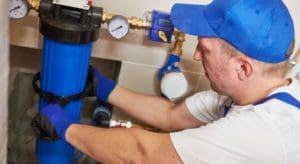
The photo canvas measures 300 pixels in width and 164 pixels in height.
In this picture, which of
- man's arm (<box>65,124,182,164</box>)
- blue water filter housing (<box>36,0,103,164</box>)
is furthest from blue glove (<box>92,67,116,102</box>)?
man's arm (<box>65,124,182,164</box>)

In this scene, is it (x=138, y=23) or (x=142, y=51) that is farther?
(x=142, y=51)

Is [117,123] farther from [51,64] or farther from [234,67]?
[234,67]

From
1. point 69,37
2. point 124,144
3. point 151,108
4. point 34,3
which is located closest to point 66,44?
point 69,37

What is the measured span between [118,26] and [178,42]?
7.7 inches

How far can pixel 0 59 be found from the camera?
71 centimetres

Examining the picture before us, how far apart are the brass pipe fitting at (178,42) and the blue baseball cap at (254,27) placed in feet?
0.63

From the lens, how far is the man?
789 mm

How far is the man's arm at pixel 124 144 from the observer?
0.81 m

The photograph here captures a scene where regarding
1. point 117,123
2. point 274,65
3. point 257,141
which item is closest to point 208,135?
point 257,141

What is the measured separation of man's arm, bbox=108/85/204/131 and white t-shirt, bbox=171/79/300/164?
1.03ft

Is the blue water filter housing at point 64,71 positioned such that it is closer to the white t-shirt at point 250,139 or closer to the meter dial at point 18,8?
the meter dial at point 18,8

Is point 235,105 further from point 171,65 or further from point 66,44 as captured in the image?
point 66,44

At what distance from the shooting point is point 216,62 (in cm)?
85

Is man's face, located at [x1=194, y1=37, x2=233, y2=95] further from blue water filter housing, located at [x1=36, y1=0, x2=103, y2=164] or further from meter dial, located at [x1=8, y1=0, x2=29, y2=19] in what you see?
meter dial, located at [x1=8, y1=0, x2=29, y2=19]
